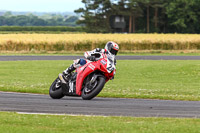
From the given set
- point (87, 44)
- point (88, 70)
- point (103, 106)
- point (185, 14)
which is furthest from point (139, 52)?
point (185, 14)

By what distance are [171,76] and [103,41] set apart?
83.7ft

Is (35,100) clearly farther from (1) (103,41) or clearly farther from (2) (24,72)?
(1) (103,41)

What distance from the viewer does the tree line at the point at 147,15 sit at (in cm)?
9762

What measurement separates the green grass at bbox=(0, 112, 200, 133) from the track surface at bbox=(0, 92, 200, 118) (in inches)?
35.2

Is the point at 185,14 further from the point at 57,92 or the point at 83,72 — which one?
the point at 83,72

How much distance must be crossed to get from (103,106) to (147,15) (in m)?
91.6

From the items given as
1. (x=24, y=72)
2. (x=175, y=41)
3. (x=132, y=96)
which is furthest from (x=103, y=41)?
(x=132, y=96)

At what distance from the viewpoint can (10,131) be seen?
8.39 meters

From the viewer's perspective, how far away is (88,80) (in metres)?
13.4

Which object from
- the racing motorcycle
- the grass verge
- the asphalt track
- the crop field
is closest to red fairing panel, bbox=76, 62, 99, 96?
the racing motorcycle

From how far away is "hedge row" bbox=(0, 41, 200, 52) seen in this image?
1917 inches

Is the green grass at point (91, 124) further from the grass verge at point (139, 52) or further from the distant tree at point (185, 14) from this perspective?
Answer: the distant tree at point (185, 14)

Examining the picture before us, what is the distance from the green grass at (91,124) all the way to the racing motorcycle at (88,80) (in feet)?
9.23

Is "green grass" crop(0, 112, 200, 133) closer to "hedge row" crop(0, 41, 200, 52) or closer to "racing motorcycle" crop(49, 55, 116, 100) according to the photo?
"racing motorcycle" crop(49, 55, 116, 100)
